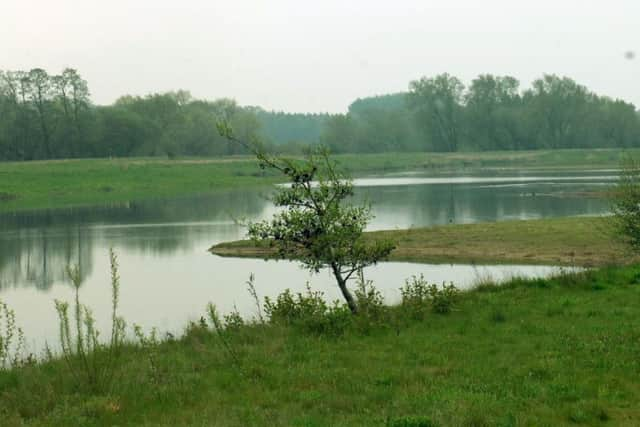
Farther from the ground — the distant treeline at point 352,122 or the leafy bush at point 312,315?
the distant treeline at point 352,122

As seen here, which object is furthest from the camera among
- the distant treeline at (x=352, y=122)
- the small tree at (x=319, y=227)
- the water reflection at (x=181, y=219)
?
the distant treeline at (x=352, y=122)

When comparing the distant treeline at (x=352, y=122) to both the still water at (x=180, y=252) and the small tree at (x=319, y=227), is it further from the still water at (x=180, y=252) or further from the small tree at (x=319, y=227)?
the small tree at (x=319, y=227)

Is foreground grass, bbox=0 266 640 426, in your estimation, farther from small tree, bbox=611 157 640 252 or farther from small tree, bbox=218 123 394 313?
small tree, bbox=611 157 640 252

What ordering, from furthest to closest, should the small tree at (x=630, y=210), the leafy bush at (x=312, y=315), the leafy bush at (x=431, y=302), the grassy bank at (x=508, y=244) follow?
the grassy bank at (x=508, y=244)
the small tree at (x=630, y=210)
the leafy bush at (x=431, y=302)
the leafy bush at (x=312, y=315)

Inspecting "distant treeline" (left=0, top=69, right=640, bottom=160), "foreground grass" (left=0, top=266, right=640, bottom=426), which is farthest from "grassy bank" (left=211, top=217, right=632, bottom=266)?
"distant treeline" (left=0, top=69, right=640, bottom=160)

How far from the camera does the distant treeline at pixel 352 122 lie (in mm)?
96500

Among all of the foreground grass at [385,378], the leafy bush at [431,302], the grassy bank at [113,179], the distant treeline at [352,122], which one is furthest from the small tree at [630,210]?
the distant treeline at [352,122]

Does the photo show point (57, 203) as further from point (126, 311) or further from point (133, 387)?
point (133, 387)

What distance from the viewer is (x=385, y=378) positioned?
31.0 ft

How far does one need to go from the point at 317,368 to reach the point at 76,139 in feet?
310

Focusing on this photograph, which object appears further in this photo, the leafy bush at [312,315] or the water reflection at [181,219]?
the water reflection at [181,219]

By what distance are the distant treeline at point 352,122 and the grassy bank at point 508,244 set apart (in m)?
64.3

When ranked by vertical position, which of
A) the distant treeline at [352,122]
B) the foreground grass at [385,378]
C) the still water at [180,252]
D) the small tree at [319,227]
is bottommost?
the still water at [180,252]

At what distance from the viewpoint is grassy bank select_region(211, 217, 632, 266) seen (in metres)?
26.6
